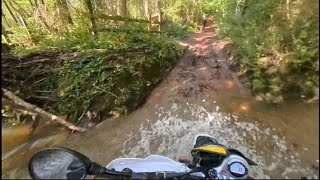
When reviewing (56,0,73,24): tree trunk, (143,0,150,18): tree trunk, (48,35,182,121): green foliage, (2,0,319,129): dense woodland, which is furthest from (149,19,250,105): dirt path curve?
(143,0,150,18): tree trunk

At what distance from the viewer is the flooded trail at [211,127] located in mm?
2504

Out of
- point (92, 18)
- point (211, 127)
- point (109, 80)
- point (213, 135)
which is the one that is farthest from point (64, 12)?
point (213, 135)

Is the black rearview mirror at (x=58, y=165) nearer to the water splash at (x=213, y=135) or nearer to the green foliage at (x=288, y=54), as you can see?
the water splash at (x=213, y=135)

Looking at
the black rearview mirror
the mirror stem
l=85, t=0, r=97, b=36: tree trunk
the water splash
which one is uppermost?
l=85, t=0, r=97, b=36: tree trunk

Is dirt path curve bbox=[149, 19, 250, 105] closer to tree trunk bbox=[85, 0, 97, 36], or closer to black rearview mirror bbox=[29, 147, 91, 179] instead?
black rearview mirror bbox=[29, 147, 91, 179]

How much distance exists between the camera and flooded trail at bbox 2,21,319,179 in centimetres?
250

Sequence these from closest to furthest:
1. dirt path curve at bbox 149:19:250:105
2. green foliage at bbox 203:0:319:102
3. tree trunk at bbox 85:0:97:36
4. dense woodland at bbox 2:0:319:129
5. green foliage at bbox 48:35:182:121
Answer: green foliage at bbox 203:0:319:102 < dense woodland at bbox 2:0:319:129 < dirt path curve at bbox 149:19:250:105 < green foliage at bbox 48:35:182:121 < tree trunk at bbox 85:0:97:36

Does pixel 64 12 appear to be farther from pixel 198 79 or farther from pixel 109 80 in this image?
pixel 198 79

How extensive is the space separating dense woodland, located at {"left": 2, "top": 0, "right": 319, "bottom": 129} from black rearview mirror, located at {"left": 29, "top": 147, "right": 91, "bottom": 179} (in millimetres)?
2129

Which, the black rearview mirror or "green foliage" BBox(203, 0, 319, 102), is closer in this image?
the black rearview mirror

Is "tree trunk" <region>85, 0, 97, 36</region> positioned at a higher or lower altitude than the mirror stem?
higher

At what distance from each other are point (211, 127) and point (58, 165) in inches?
127

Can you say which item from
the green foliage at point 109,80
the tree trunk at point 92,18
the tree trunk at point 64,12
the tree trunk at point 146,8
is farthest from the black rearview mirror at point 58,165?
the tree trunk at point 146,8

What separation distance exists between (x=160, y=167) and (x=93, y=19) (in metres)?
6.60
